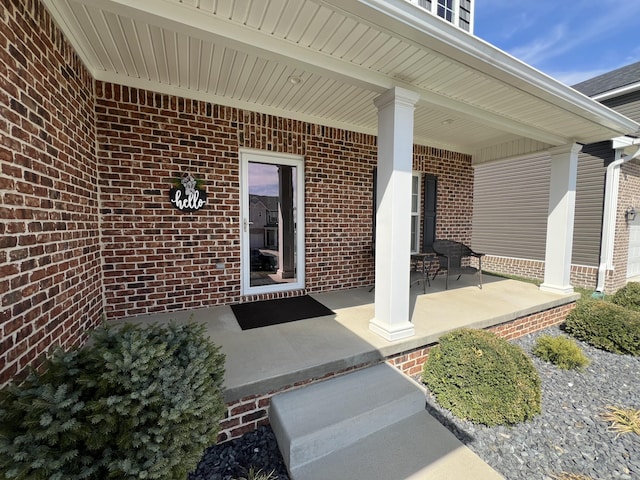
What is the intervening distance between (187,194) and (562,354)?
465 cm

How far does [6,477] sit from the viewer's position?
88 centimetres

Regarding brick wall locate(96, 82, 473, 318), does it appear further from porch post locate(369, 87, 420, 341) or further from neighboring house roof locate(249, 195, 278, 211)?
porch post locate(369, 87, 420, 341)

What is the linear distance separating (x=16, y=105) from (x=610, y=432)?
15.2 ft

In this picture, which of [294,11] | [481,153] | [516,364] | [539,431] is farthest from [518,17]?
[539,431]

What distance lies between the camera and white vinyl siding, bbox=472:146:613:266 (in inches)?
239

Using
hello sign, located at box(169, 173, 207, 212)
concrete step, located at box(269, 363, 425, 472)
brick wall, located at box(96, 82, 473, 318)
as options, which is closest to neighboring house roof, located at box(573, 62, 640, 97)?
brick wall, located at box(96, 82, 473, 318)

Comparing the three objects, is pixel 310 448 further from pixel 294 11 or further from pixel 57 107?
pixel 57 107

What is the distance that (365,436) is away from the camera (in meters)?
1.88

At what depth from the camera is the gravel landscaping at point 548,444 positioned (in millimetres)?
1776

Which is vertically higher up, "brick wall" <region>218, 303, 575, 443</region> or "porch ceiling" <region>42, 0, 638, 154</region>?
"porch ceiling" <region>42, 0, 638, 154</region>

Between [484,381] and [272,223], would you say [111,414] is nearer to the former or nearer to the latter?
[484,381]

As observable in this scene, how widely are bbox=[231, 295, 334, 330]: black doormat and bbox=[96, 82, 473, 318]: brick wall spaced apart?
0.34m

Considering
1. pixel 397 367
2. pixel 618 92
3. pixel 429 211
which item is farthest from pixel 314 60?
pixel 618 92

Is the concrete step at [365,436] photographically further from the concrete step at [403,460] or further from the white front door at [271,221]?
the white front door at [271,221]
